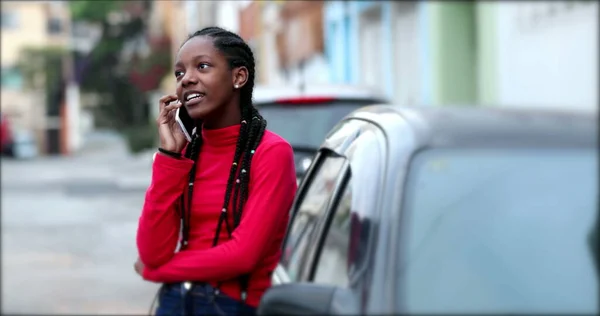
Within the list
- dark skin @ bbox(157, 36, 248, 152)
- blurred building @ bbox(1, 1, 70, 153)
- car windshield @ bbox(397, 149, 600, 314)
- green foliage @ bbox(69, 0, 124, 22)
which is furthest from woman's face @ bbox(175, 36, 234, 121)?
green foliage @ bbox(69, 0, 124, 22)

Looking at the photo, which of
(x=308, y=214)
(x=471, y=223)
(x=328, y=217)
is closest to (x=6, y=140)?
(x=308, y=214)

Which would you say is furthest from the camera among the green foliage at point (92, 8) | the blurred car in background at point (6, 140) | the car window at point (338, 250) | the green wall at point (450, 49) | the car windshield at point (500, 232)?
the green foliage at point (92, 8)

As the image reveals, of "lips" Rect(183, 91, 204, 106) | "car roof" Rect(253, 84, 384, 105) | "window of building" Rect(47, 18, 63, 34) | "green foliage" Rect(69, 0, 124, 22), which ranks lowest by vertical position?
"window of building" Rect(47, 18, 63, 34)

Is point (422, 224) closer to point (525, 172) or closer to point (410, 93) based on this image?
point (525, 172)

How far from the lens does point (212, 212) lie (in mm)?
3625

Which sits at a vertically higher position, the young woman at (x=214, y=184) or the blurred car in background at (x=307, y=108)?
the young woman at (x=214, y=184)

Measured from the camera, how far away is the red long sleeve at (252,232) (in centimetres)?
358

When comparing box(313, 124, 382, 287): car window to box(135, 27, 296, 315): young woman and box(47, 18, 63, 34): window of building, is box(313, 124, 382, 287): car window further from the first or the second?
box(47, 18, 63, 34): window of building

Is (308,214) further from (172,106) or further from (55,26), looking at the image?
(55,26)

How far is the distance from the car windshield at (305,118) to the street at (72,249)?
2160mm

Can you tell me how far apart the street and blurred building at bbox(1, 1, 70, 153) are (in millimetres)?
32063

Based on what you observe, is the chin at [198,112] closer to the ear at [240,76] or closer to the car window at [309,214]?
the ear at [240,76]

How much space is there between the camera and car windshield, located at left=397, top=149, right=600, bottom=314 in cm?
289

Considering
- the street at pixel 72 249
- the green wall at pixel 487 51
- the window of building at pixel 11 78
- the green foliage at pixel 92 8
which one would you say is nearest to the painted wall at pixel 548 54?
the green wall at pixel 487 51
